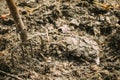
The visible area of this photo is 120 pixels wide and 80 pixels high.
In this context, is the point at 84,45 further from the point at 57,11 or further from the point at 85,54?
A: the point at 57,11

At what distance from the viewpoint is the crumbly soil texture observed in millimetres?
2629

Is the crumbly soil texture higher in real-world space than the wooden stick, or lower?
lower

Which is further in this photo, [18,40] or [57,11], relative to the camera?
[57,11]

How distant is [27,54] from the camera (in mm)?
2795

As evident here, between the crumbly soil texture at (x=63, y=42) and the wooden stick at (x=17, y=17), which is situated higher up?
the wooden stick at (x=17, y=17)

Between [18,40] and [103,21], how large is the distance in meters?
1.13

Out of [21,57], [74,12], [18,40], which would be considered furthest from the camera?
[74,12]

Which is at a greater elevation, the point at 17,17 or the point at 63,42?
the point at 17,17

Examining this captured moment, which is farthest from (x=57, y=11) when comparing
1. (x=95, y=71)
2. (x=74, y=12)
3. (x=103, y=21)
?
(x=95, y=71)

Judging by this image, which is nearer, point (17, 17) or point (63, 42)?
point (17, 17)

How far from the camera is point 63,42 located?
2.87 metres

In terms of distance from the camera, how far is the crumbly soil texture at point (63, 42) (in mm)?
2629

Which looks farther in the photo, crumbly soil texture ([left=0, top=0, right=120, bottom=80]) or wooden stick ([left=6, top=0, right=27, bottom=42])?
crumbly soil texture ([left=0, top=0, right=120, bottom=80])

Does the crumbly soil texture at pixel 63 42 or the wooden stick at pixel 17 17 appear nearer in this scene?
the wooden stick at pixel 17 17
